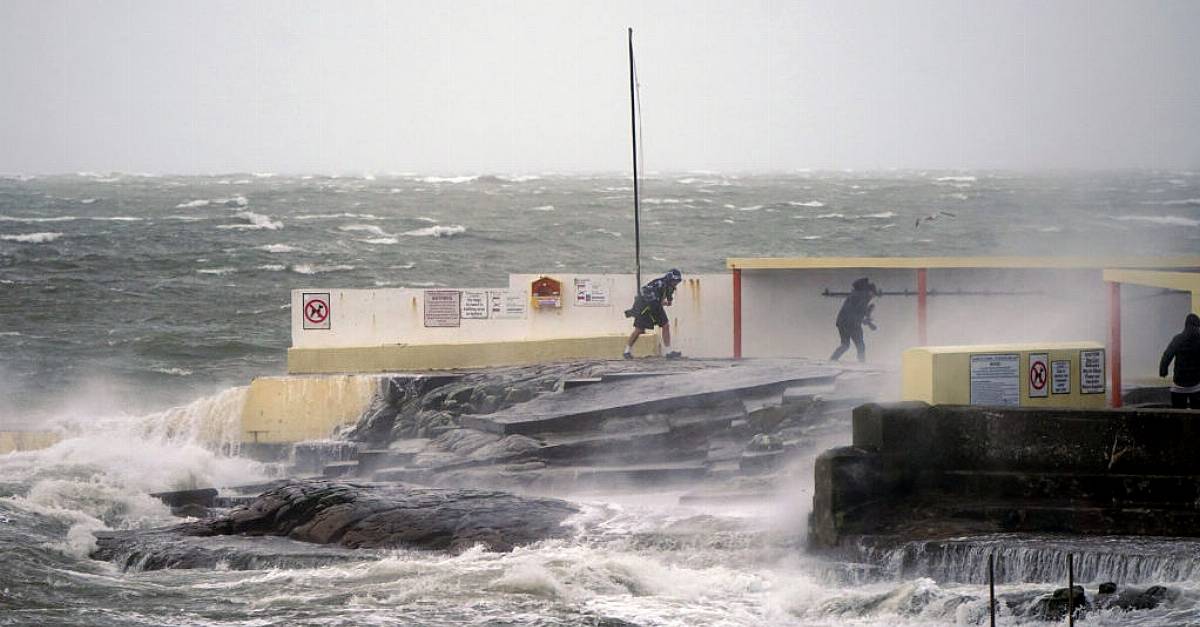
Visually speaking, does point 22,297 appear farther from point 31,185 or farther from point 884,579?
point 31,185

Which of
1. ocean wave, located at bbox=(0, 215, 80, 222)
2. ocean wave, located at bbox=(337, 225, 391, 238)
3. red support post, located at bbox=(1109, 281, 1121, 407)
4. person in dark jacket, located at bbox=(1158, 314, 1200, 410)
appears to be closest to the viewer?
person in dark jacket, located at bbox=(1158, 314, 1200, 410)

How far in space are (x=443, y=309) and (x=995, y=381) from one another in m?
11.5

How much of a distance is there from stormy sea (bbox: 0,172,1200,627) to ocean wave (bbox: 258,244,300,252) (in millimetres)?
258

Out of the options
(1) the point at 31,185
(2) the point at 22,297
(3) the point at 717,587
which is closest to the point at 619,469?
(3) the point at 717,587

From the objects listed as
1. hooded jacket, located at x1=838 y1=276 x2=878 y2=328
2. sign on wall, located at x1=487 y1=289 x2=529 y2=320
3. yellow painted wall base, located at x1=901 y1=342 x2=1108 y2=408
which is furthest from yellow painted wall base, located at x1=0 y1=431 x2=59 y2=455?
yellow painted wall base, located at x1=901 y1=342 x2=1108 y2=408

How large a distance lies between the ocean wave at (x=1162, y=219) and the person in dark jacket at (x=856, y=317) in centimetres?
5133

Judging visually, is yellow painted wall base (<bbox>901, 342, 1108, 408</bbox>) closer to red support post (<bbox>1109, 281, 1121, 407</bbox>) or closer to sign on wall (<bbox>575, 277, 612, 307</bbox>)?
red support post (<bbox>1109, 281, 1121, 407</bbox>)

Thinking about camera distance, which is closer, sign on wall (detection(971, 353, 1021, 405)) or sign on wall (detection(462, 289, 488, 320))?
sign on wall (detection(971, 353, 1021, 405))

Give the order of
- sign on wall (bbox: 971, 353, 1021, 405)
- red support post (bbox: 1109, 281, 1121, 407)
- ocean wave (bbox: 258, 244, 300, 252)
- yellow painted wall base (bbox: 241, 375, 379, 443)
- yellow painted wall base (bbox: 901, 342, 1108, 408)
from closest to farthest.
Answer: yellow painted wall base (bbox: 901, 342, 1108, 408) → sign on wall (bbox: 971, 353, 1021, 405) → red support post (bbox: 1109, 281, 1121, 407) → yellow painted wall base (bbox: 241, 375, 379, 443) → ocean wave (bbox: 258, 244, 300, 252)

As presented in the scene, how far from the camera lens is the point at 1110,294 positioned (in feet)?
77.5

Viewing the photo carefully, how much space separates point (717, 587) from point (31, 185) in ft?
A: 342

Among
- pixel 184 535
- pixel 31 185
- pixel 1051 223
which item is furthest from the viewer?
pixel 31 185

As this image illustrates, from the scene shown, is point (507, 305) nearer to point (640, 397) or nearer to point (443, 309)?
point (443, 309)

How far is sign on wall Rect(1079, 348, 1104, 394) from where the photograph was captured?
781 inches
